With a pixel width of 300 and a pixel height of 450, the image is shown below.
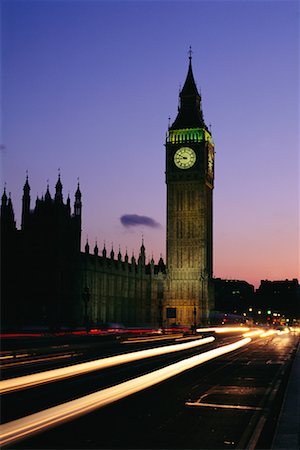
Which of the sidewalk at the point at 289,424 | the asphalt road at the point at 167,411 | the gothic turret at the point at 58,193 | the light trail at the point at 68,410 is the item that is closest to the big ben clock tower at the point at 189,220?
the gothic turret at the point at 58,193

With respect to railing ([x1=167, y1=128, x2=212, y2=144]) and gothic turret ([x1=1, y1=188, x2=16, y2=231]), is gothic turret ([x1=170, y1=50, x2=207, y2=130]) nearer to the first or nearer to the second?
railing ([x1=167, y1=128, x2=212, y2=144])

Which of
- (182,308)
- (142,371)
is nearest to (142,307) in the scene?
(182,308)

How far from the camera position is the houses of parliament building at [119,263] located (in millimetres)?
84875

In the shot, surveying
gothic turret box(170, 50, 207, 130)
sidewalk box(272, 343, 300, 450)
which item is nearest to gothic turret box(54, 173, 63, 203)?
gothic turret box(170, 50, 207, 130)

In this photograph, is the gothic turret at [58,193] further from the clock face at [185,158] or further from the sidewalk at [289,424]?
the sidewalk at [289,424]

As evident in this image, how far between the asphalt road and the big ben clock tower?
296ft

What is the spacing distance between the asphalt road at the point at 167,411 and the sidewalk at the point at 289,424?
282mm

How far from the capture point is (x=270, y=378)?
26.9m

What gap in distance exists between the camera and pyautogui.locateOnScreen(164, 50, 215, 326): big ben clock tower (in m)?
120

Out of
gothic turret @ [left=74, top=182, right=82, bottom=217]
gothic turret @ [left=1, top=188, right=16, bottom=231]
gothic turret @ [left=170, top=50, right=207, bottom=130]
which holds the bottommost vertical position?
gothic turret @ [left=1, top=188, right=16, bottom=231]

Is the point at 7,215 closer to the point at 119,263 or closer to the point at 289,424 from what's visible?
the point at 119,263

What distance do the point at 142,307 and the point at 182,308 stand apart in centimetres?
744

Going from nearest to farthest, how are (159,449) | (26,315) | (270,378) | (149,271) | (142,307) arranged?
(159,449) → (270,378) → (26,315) → (142,307) → (149,271)

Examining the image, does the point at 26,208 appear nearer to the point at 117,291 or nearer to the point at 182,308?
the point at 117,291
